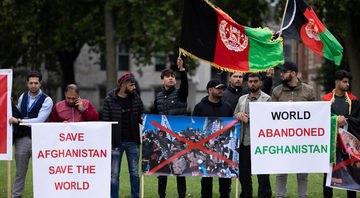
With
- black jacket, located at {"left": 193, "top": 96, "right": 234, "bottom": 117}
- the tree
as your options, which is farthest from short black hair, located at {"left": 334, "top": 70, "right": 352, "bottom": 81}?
the tree

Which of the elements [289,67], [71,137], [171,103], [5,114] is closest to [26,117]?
[5,114]

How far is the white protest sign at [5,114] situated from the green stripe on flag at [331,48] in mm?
5195

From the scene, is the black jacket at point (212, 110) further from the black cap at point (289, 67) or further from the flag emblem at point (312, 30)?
the flag emblem at point (312, 30)

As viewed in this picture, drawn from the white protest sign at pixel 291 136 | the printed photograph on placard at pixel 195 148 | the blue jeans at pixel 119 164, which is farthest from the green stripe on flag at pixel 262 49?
the blue jeans at pixel 119 164

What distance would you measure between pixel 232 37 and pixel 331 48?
1755 mm

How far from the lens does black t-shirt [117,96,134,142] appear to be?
6535mm

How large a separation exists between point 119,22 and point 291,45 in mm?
37219

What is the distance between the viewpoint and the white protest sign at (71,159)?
19.2ft

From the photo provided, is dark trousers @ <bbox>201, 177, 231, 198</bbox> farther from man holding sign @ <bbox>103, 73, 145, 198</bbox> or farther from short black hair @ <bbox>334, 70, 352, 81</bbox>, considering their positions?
short black hair @ <bbox>334, 70, 352, 81</bbox>

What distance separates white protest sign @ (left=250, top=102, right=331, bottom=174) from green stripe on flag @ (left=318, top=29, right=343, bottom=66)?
36.2 inches

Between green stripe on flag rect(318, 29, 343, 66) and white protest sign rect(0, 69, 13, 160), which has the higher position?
green stripe on flag rect(318, 29, 343, 66)

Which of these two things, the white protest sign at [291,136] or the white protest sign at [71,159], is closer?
the white protest sign at [71,159]

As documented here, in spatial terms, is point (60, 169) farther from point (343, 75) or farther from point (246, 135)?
point (343, 75)

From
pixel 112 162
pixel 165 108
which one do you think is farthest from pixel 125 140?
pixel 165 108
